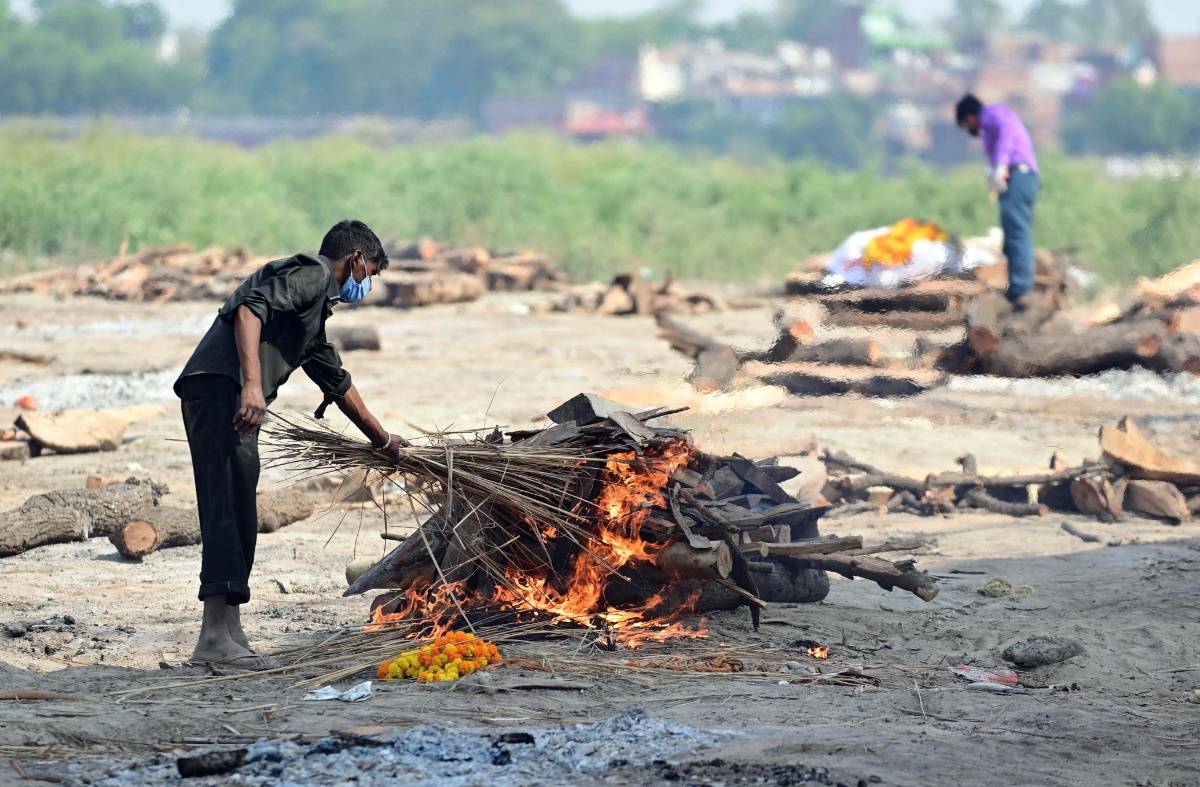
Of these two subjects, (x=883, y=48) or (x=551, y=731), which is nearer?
(x=551, y=731)

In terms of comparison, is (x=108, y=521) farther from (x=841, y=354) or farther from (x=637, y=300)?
(x=637, y=300)

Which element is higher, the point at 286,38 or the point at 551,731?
the point at 286,38

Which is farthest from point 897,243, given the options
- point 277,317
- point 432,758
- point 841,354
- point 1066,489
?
point 432,758

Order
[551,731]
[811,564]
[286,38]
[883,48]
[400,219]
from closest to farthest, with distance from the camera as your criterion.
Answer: [551,731], [811,564], [400,219], [286,38], [883,48]

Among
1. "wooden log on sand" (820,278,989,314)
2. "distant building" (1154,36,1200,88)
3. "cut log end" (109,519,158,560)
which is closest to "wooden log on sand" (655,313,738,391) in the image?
"wooden log on sand" (820,278,989,314)

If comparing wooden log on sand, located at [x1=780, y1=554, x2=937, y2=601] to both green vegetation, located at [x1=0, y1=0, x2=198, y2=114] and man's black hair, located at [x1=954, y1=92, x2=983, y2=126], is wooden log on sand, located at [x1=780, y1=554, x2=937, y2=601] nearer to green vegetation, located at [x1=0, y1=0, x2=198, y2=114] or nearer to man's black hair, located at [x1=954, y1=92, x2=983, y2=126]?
man's black hair, located at [x1=954, y1=92, x2=983, y2=126]

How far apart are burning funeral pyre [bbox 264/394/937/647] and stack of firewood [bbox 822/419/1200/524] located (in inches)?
127

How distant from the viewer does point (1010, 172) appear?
14750 mm

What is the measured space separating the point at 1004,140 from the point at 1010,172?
29 centimetres

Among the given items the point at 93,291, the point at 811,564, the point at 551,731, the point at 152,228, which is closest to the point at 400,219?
the point at 152,228

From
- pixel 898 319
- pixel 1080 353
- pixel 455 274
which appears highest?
pixel 455 274

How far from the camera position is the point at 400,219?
2941 centimetres

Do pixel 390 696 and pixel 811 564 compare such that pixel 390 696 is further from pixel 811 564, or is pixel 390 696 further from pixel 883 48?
pixel 883 48

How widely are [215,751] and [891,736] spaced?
1.90 meters
